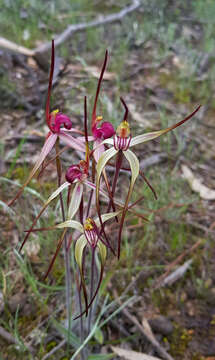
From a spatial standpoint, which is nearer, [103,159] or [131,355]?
[103,159]

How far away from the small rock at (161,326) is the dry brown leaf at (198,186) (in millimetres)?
644

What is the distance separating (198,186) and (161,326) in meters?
0.72

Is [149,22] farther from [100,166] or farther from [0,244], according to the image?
[100,166]

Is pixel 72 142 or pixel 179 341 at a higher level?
pixel 72 142

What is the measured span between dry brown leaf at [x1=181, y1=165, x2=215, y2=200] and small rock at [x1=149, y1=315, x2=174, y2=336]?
2.11 ft

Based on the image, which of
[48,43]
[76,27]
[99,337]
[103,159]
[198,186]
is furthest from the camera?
[76,27]

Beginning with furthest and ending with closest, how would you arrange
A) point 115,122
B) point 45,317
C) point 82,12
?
point 82,12 < point 115,122 < point 45,317

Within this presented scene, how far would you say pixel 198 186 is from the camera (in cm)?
161

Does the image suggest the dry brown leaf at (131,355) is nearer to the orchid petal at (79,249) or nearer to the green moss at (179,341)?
the green moss at (179,341)

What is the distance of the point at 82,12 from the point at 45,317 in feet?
8.82

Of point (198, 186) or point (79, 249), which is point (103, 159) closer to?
point (79, 249)

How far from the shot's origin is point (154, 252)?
1312 millimetres

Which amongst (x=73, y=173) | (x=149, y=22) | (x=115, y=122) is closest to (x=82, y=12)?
(x=149, y=22)

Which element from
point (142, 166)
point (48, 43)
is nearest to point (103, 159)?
point (142, 166)
